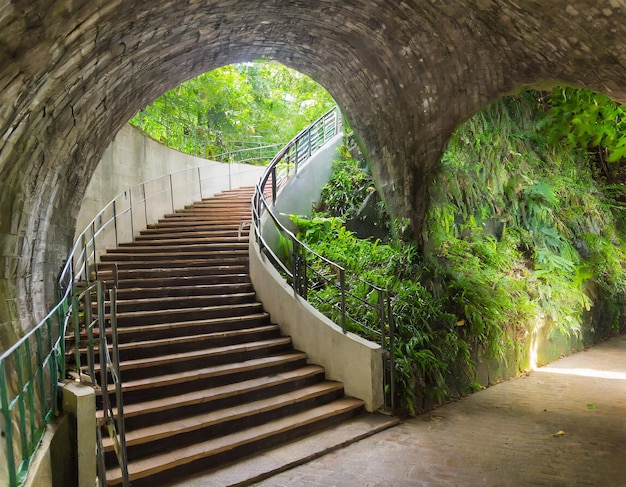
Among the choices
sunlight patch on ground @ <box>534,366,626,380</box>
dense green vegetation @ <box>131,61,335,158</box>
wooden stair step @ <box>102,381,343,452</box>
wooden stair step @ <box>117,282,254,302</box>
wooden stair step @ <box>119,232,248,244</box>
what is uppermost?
dense green vegetation @ <box>131,61,335,158</box>

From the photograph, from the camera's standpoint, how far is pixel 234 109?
688 inches

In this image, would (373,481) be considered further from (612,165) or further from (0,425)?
(612,165)

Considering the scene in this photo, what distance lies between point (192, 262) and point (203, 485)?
14.7 ft

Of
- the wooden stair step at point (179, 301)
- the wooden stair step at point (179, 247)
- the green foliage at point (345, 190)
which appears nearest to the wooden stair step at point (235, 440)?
the wooden stair step at point (179, 301)

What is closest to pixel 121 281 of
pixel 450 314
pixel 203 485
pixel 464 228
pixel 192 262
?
pixel 192 262

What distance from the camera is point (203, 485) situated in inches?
147

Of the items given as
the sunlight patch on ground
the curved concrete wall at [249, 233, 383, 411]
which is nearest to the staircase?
the curved concrete wall at [249, 233, 383, 411]

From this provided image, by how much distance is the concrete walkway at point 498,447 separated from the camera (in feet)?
12.6

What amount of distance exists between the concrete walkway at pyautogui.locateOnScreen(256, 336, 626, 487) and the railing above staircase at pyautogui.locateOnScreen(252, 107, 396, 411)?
812mm

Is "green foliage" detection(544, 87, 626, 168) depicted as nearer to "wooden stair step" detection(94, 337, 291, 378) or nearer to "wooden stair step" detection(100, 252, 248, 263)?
"wooden stair step" detection(94, 337, 291, 378)

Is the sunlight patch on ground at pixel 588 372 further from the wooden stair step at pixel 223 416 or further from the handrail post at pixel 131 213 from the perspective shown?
the handrail post at pixel 131 213

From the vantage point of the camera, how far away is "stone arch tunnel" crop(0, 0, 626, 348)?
3.22 m

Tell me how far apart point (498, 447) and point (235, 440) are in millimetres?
2569

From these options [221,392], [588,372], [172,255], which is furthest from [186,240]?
[588,372]
